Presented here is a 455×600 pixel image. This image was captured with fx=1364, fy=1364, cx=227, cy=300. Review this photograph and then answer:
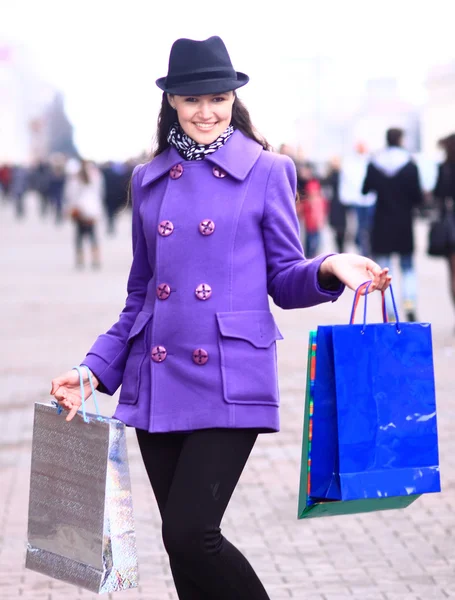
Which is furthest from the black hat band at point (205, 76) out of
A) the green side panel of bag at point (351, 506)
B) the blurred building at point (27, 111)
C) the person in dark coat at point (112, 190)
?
the blurred building at point (27, 111)

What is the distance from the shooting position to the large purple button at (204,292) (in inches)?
128

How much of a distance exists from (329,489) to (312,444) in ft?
0.36

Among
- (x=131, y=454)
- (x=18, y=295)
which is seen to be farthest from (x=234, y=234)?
(x=18, y=295)

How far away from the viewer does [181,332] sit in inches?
129

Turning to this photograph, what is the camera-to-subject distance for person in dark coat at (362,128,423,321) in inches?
473

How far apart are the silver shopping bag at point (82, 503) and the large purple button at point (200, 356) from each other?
0.78 ft

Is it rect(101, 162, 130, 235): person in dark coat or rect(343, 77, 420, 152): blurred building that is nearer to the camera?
rect(101, 162, 130, 235): person in dark coat

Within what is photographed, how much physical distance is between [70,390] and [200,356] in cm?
42

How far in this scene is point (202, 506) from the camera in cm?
313

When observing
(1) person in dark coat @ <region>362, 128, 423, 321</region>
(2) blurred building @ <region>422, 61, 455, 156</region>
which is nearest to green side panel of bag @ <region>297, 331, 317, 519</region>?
(1) person in dark coat @ <region>362, 128, 423, 321</region>

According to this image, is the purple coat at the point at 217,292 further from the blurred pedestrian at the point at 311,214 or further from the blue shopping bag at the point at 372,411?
the blurred pedestrian at the point at 311,214

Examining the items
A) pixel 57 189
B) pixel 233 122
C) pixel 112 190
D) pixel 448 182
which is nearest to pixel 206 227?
pixel 233 122

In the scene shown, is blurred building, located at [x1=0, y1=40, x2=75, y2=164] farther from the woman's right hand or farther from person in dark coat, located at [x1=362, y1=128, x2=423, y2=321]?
the woman's right hand

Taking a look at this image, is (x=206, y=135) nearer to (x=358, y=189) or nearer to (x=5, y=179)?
(x=358, y=189)
